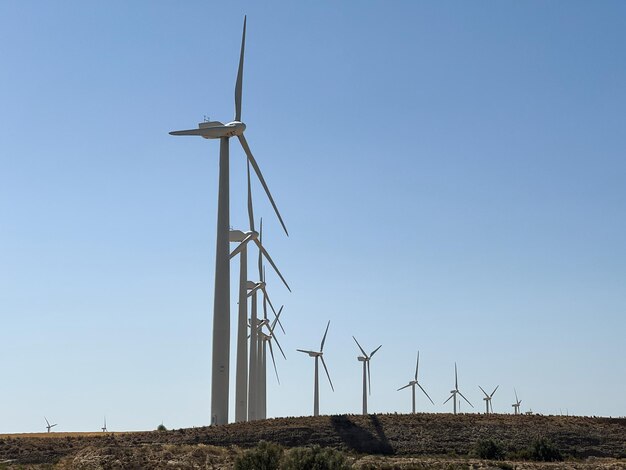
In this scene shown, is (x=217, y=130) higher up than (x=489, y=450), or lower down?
higher up

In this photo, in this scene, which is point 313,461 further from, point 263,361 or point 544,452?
point 263,361

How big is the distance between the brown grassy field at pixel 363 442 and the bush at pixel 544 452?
4.52 feet

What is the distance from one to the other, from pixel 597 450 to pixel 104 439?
39305 millimetres

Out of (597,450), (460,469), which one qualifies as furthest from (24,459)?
(597,450)

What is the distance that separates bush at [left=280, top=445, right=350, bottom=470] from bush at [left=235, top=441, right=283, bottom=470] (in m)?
1.60

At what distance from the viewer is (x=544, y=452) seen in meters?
70.7

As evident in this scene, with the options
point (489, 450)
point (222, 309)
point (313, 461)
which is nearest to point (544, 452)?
point (489, 450)

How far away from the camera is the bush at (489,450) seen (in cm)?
7006

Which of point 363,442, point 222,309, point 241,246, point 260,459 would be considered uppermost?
point 241,246

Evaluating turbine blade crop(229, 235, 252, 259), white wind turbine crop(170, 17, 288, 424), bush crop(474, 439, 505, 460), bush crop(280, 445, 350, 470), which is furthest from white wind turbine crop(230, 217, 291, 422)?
bush crop(280, 445, 350, 470)

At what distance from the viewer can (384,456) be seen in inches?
2785

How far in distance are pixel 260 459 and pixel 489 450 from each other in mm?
19893

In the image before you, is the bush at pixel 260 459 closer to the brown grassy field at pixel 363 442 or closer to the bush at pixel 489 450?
the brown grassy field at pixel 363 442

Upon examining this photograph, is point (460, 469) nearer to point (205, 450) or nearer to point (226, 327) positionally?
point (205, 450)
